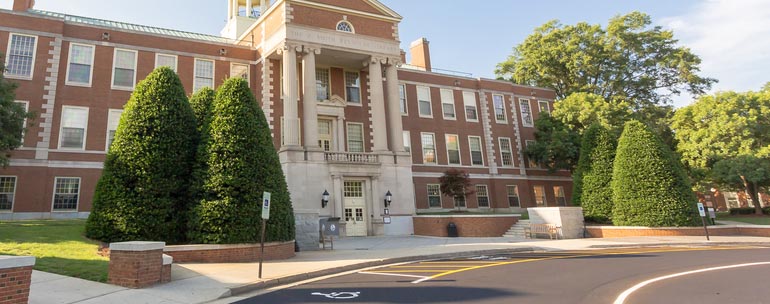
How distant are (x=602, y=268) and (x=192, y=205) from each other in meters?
13.1

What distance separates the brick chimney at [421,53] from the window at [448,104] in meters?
4.72

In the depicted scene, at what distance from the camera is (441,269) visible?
1266cm

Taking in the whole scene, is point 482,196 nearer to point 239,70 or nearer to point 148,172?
point 239,70

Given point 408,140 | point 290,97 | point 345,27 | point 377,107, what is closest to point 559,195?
point 408,140

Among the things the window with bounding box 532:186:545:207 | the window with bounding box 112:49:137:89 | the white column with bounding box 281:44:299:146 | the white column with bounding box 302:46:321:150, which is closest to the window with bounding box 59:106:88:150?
the window with bounding box 112:49:137:89

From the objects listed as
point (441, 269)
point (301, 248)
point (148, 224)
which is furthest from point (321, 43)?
point (441, 269)

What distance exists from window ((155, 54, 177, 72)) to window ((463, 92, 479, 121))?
24.2m

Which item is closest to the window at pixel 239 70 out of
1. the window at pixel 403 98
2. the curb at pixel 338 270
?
the window at pixel 403 98

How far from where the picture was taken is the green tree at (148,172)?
14062 millimetres

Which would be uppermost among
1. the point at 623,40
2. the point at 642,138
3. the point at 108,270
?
the point at 623,40

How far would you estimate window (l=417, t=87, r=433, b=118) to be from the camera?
37812 millimetres

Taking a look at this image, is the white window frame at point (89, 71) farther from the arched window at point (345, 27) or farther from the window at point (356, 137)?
→ the window at point (356, 137)

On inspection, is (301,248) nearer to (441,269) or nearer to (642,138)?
(441,269)

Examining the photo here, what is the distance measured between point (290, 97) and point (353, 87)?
6779 mm
